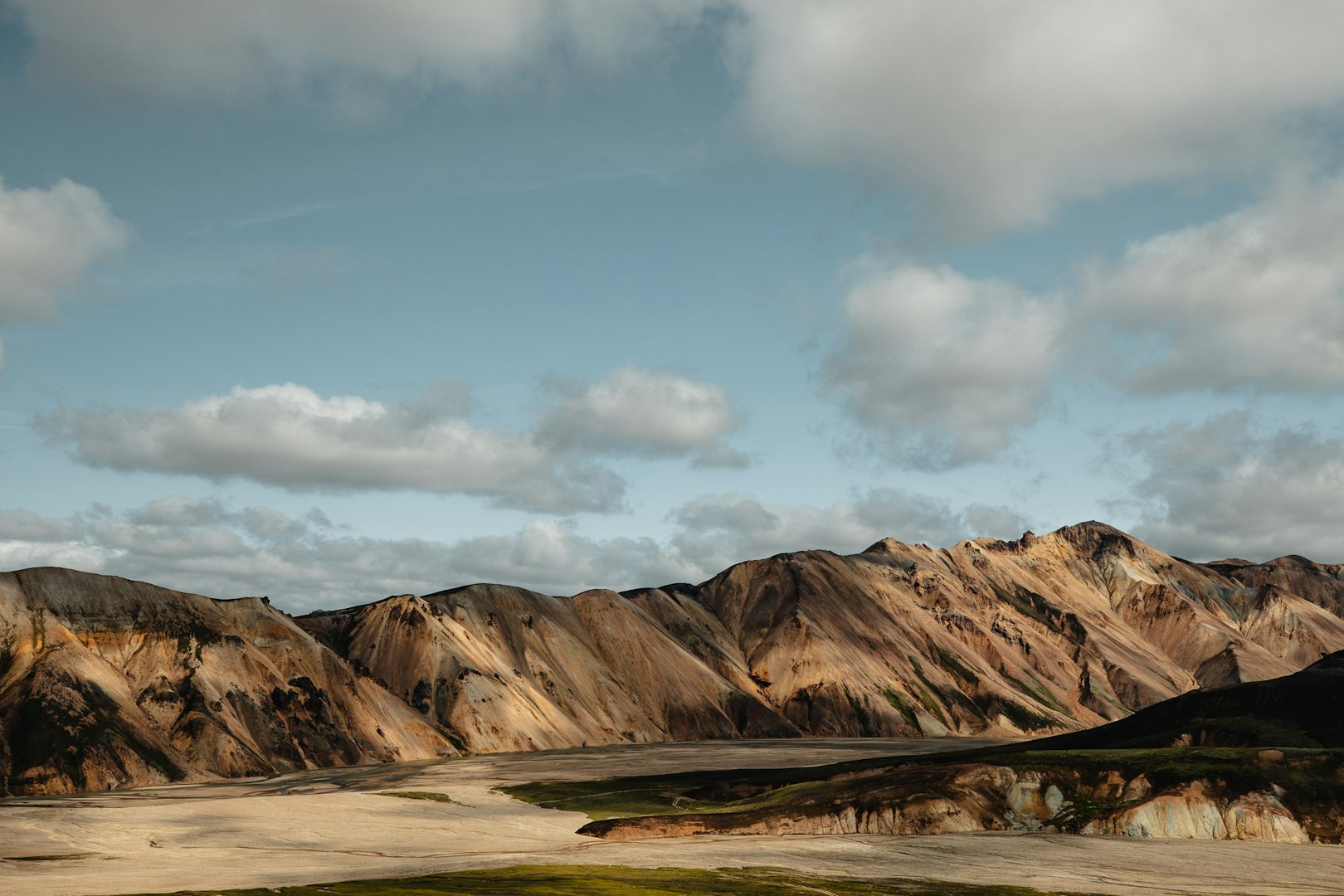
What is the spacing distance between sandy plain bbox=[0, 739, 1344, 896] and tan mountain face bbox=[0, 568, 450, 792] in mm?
13447

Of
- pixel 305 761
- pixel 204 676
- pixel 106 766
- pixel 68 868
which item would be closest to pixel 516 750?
pixel 305 761

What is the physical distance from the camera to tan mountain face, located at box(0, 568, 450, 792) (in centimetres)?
14275

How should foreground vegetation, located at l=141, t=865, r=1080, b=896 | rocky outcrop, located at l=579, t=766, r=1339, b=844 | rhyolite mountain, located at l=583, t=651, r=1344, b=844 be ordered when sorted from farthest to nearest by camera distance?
rhyolite mountain, located at l=583, t=651, r=1344, b=844 < rocky outcrop, located at l=579, t=766, r=1339, b=844 < foreground vegetation, located at l=141, t=865, r=1080, b=896

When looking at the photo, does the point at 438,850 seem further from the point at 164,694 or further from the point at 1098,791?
the point at 164,694

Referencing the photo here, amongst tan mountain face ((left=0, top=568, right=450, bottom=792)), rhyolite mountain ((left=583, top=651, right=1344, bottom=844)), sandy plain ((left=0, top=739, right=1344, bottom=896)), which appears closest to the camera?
sandy plain ((left=0, top=739, right=1344, bottom=896))

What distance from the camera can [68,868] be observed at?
7675cm

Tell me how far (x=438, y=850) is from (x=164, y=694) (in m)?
80.9

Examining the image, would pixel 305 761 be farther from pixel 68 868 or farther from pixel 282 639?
pixel 68 868

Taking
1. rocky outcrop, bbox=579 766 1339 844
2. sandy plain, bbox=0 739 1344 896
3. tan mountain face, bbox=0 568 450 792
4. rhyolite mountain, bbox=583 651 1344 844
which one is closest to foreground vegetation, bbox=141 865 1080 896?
sandy plain, bbox=0 739 1344 896

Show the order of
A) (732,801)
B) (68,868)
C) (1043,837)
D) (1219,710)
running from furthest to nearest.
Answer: (1219,710)
(732,801)
(1043,837)
(68,868)

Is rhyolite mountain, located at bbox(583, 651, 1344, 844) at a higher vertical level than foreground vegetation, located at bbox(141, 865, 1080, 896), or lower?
higher

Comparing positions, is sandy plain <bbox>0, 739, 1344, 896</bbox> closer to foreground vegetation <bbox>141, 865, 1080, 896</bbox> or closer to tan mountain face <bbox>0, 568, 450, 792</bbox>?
foreground vegetation <bbox>141, 865, 1080, 896</bbox>

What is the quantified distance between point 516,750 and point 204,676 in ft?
170

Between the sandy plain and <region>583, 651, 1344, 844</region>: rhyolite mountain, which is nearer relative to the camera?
the sandy plain
